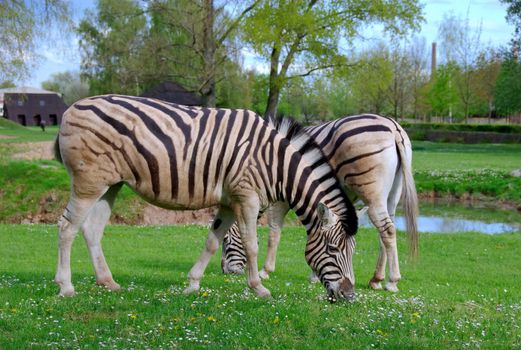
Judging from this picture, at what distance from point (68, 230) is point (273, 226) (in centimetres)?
391

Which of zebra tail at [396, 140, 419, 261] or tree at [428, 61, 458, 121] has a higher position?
tree at [428, 61, 458, 121]

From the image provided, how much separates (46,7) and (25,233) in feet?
20.5

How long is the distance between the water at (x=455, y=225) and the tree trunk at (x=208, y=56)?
55.0 ft

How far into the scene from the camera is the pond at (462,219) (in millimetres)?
21648

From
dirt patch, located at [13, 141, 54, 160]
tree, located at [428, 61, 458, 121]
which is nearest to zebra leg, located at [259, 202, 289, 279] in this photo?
dirt patch, located at [13, 141, 54, 160]

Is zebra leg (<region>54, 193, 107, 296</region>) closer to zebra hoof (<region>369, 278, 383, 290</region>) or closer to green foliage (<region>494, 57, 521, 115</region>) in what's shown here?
zebra hoof (<region>369, 278, 383, 290</region>)

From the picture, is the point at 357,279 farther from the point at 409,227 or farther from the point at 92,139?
the point at 92,139

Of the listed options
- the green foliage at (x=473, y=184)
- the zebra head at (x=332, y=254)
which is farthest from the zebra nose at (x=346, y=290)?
the green foliage at (x=473, y=184)

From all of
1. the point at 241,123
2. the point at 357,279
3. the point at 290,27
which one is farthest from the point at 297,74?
the point at 241,123

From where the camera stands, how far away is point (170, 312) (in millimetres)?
→ 6574

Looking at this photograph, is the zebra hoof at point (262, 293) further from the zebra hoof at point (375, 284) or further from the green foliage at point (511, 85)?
the green foliage at point (511, 85)

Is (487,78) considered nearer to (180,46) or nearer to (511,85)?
(511,85)

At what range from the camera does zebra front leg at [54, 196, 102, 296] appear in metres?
7.55

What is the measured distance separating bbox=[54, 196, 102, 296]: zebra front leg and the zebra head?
2.74 m
